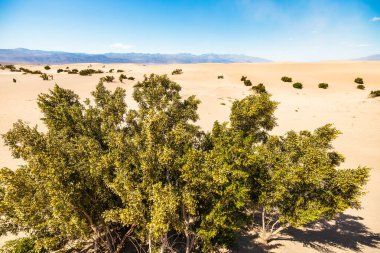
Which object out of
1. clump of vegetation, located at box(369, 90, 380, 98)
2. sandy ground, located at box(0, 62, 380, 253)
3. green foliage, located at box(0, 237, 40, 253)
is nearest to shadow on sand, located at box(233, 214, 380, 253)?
sandy ground, located at box(0, 62, 380, 253)

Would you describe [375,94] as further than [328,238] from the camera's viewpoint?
Yes

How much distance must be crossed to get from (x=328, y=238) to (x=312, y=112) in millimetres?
34255

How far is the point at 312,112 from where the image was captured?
48.1 m

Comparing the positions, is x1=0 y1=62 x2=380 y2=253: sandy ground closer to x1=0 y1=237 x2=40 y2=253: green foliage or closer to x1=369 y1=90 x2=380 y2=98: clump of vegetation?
x1=369 y1=90 x2=380 y2=98: clump of vegetation

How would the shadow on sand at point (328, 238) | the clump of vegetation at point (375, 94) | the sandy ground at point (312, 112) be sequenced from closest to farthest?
the shadow on sand at point (328, 238) < the sandy ground at point (312, 112) < the clump of vegetation at point (375, 94)

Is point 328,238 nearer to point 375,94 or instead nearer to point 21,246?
point 21,246

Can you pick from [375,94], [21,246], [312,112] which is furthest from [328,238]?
[375,94]

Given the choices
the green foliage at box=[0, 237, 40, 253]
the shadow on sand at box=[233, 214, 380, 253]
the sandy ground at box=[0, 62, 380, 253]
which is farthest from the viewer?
the sandy ground at box=[0, 62, 380, 253]

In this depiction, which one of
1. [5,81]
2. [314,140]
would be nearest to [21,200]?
[314,140]

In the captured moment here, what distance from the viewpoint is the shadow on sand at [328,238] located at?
58.7 feet

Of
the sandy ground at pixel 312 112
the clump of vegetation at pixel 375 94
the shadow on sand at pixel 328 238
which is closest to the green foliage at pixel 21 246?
the sandy ground at pixel 312 112

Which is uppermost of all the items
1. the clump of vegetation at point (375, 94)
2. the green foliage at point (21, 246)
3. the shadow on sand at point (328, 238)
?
the clump of vegetation at point (375, 94)

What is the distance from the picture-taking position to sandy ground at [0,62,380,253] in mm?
19578

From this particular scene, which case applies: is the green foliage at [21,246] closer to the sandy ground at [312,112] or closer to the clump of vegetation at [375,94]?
the sandy ground at [312,112]
